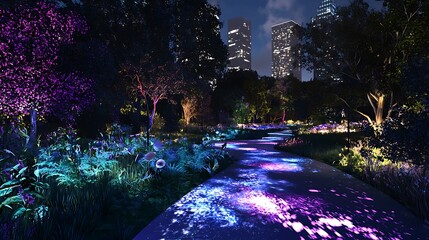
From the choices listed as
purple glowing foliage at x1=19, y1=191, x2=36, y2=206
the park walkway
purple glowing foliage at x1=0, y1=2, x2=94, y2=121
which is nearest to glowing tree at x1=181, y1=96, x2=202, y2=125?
purple glowing foliage at x1=0, y1=2, x2=94, y2=121

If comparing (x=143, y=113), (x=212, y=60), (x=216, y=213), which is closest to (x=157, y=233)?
(x=216, y=213)

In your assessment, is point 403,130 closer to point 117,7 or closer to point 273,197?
point 273,197

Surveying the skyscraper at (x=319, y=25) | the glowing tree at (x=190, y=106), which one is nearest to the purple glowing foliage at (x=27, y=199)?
the skyscraper at (x=319, y=25)

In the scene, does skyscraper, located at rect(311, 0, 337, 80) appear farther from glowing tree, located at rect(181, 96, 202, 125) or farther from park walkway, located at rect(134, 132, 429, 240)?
glowing tree, located at rect(181, 96, 202, 125)

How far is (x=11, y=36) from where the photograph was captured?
10031 mm

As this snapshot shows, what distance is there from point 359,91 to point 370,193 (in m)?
9.06

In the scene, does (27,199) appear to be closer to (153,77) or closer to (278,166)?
(278,166)

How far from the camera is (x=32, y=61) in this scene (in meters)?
10.7

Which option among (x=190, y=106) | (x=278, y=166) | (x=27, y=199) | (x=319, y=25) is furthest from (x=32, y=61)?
(x=190, y=106)

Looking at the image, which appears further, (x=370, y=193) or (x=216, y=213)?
(x=370, y=193)

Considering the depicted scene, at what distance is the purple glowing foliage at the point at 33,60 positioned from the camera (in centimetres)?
1009

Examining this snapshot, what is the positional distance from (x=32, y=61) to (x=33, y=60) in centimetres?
18

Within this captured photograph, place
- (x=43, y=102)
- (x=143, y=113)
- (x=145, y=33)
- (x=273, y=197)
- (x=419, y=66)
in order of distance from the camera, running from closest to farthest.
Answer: (x=419, y=66) → (x=273, y=197) → (x=43, y=102) → (x=145, y=33) → (x=143, y=113)

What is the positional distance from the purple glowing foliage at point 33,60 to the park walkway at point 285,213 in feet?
25.9
